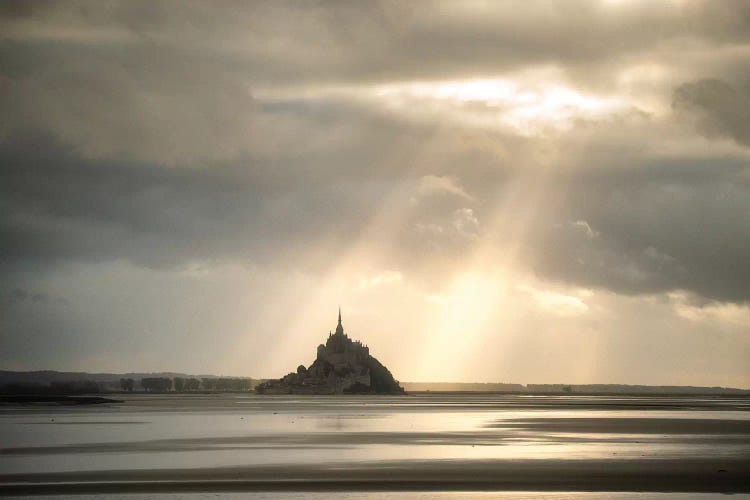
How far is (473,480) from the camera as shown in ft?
159

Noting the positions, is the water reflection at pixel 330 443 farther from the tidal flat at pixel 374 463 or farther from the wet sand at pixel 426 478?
the wet sand at pixel 426 478

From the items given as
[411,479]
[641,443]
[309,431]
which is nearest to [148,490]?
[411,479]

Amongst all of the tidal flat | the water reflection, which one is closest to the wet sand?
the tidal flat

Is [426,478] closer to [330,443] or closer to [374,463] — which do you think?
[374,463]

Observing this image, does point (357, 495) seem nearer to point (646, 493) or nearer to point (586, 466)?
point (646, 493)

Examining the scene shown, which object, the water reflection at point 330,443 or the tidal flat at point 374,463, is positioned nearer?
the tidal flat at point 374,463

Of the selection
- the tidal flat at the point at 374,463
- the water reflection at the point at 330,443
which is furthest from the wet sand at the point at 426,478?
the water reflection at the point at 330,443

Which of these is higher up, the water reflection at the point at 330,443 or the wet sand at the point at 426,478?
the water reflection at the point at 330,443

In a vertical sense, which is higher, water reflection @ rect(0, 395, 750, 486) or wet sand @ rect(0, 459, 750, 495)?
water reflection @ rect(0, 395, 750, 486)

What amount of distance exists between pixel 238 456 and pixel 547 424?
170 feet

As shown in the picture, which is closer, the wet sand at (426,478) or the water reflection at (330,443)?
the wet sand at (426,478)

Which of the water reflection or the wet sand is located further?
the water reflection

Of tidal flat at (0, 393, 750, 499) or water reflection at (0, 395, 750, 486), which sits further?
water reflection at (0, 395, 750, 486)

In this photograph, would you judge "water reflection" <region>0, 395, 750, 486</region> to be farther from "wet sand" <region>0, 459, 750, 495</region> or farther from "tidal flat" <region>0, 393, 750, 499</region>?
"wet sand" <region>0, 459, 750, 495</region>
